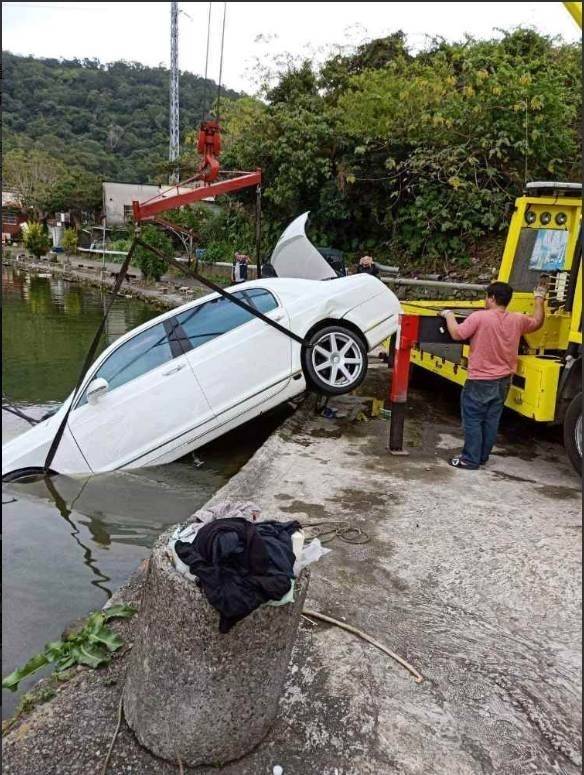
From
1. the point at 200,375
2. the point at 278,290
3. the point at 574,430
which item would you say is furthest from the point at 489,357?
the point at 200,375

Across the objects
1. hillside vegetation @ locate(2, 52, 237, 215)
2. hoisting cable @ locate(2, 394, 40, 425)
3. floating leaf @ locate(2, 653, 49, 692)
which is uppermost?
hillside vegetation @ locate(2, 52, 237, 215)

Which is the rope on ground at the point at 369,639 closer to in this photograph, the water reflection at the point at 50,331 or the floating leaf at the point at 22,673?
the floating leaf at the point at 22,673

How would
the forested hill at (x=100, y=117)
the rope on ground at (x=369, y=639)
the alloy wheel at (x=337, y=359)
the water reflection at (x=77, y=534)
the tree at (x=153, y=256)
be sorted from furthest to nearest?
1. the forested hill at (x=100, y=117)
2. the tree at (x=153, y=256)
3. the alloy wheel at (x=337, y=359)
4. the water reflection at (x=77, y=534)
5. the rope on ground at (x=369, y=639)

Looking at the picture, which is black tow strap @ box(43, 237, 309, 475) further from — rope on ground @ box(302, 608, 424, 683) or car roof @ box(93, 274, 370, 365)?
rope on ground @ box(302, 608, 424, 683)

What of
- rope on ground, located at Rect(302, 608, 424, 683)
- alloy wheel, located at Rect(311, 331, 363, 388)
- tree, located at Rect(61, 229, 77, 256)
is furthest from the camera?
tree, located at Rect(61, 229, 77, 256)

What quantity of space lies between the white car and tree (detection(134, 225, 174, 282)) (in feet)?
57.5

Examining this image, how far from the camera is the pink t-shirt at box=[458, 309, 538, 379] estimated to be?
5426mm

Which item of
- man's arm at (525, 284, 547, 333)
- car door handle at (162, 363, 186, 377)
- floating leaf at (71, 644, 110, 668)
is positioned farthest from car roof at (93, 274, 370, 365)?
floating leaf at (71, 644, 110, 668)

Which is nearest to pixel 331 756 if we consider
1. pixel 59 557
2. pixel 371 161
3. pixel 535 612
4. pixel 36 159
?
pixel 535 612

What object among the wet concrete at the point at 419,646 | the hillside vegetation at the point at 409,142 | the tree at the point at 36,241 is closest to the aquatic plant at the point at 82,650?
the wet concrete at the point at 419,646

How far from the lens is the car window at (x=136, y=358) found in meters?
6.34

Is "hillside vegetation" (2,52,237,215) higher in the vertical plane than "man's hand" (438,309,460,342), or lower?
higher

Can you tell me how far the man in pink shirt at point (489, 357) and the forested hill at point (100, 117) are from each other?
64680 millimetres

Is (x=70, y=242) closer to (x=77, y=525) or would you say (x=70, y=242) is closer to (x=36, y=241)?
(x=36, y=241)
